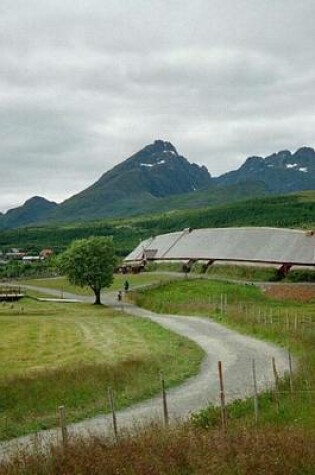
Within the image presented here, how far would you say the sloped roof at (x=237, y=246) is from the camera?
100 meters

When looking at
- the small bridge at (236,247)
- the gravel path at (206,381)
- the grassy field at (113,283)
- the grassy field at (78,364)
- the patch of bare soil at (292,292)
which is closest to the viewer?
the gravel path at (206,381)

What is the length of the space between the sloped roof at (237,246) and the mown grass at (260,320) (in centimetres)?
1581

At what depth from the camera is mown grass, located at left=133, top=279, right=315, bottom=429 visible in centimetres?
2305

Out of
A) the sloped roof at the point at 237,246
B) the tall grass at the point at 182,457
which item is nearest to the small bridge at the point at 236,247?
the sloped roof at the point at 237,246

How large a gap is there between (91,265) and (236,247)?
117ft

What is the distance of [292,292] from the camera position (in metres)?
77.1

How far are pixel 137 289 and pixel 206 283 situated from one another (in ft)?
30.9

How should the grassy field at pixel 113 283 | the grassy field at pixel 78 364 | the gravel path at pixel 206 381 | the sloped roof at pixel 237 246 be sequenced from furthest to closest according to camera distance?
the grassy field at pixel 113 283
the sloped roof at pixel 237 246
the grassy field at pixel 78 364
the gravel path at pixel 206 381

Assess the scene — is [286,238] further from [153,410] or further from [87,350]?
[153,410]

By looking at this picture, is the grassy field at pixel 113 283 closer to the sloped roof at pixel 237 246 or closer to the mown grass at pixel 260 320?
the sloped roof at pixel 237 246

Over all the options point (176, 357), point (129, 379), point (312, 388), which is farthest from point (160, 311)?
point (312, 388)

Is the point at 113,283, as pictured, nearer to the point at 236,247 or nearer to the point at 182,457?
the point at 236,247

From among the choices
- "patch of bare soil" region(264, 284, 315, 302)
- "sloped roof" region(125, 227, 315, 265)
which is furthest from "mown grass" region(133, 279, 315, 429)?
"sloped roof" region(125, 227, 315, 265)

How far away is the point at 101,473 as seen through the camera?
15617 millimetres
